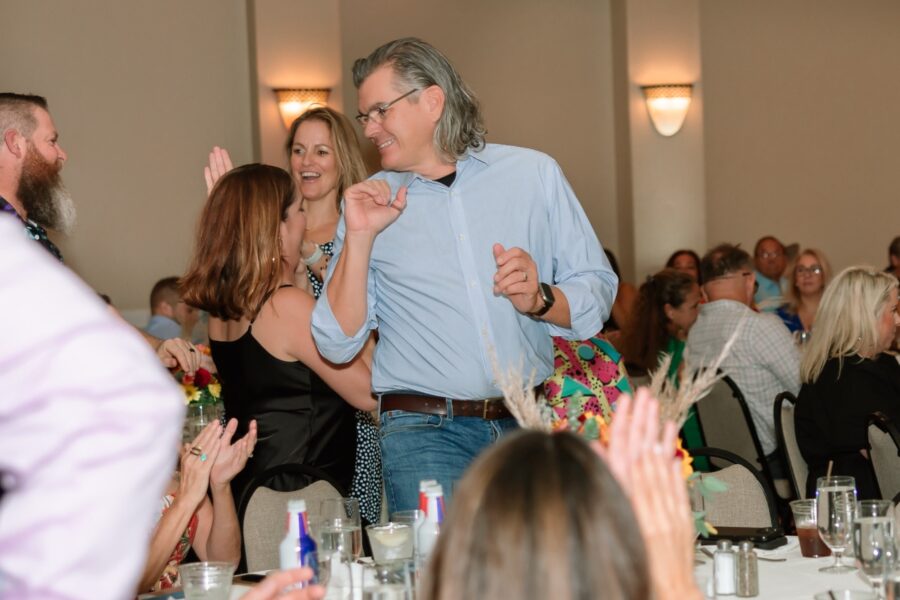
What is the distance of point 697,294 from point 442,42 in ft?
11.9

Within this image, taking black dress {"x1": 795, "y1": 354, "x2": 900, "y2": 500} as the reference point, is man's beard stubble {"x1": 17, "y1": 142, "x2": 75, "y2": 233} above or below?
above

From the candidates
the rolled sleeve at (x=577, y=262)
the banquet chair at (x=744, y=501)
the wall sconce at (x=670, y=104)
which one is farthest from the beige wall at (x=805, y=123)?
the rolled sleeve at (x=577, y=262)

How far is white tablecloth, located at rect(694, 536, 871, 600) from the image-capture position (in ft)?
7.61

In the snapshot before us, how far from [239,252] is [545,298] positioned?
1.06 meters

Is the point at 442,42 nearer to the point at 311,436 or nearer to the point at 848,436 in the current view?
the point at 848,436

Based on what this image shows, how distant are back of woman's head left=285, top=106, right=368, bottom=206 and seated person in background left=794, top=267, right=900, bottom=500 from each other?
1.91m

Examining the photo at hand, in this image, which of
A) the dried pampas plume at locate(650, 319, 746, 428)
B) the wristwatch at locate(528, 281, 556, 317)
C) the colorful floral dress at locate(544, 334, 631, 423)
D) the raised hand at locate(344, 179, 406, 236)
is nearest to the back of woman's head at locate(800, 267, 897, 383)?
the colorful floral dress at locate(544, 334, 631, 423)

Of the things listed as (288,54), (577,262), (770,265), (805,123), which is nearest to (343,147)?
(577,262)

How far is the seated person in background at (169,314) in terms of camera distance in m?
6.73

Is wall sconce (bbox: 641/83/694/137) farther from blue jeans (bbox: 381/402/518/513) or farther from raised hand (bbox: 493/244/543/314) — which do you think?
raised hand (bbox: 493/244/543/314)

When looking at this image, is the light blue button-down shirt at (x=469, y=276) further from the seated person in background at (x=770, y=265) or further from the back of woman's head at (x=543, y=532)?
Result: the seated person in background at (x=770, y=265)

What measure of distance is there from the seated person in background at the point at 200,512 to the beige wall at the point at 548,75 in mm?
6361

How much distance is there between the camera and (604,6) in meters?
9.59

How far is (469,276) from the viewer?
303 centimetres
